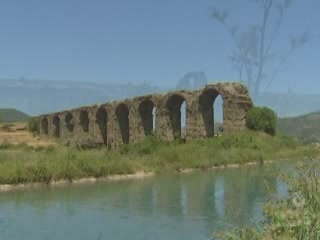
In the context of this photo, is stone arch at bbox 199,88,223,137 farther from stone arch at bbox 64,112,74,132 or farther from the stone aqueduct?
stone arch at bbox 64,112,74,132

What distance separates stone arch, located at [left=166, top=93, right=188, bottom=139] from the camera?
37719 mm

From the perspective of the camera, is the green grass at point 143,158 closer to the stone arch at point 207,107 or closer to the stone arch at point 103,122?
the stone arch at point 207,107

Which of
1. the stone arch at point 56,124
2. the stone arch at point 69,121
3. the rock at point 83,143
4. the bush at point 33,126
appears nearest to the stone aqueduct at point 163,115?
the stone arch at point 69,121

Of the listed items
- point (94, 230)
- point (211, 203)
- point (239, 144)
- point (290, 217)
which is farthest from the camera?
point (239, 144)

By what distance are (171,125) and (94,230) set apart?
88.9 ft

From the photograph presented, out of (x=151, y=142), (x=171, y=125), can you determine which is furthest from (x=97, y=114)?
(x=151, y=142)

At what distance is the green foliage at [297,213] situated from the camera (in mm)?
4480

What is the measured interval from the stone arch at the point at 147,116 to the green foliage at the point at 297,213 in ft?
115

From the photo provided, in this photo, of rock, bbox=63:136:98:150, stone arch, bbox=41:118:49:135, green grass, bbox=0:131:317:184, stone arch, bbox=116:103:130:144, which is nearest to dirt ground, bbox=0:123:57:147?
stone arch, bbox=41:118:49:135

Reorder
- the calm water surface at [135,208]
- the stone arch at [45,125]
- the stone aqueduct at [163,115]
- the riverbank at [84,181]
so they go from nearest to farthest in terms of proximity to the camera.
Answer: the calm water surface at [135,208], the riverbank at [84,181], the stone aqueduct at [163,115], the stone arch at [45,125]

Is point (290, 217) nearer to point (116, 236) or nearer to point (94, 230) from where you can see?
point (116, 236)

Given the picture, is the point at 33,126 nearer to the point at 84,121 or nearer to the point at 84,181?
the point at 84,121

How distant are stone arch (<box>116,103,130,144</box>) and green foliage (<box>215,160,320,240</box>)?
39.5 metres

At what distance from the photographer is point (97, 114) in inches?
1953
